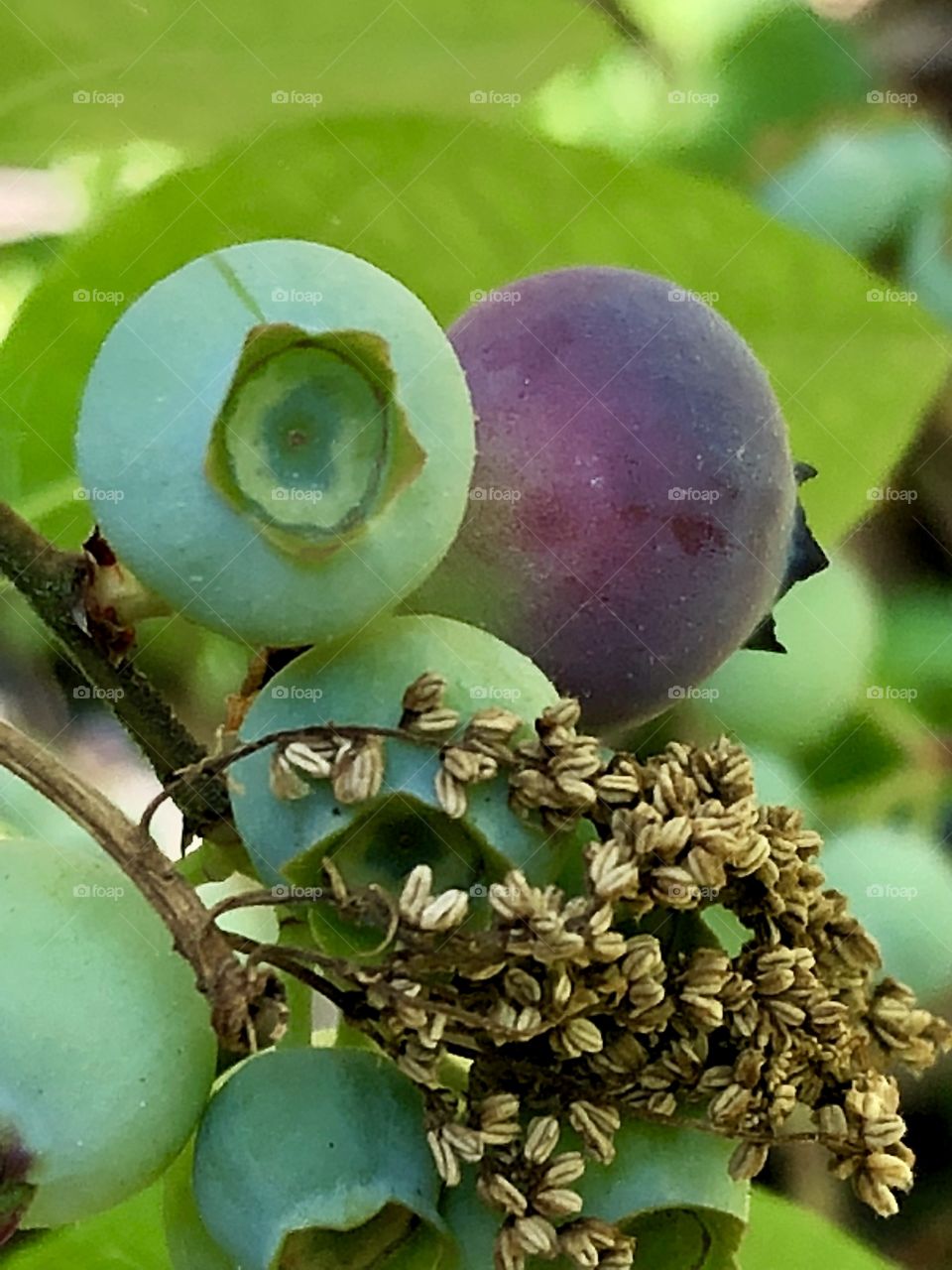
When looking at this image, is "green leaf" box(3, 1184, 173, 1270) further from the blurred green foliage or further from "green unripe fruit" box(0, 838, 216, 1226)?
"green unripe fruit" box(0, 838, 216, 1226)

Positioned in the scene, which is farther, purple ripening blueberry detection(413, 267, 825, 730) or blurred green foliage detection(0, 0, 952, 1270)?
blurred green foliage detection(0, 0, 952, 1270)

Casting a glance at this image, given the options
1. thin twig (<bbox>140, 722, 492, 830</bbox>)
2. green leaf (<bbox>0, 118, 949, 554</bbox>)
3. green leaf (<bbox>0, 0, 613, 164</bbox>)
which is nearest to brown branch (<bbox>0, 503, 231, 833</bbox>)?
thin twig (<bbox>140, 722, 492, 830</bbox>)

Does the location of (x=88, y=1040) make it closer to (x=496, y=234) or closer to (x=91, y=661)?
(x=91, y=661)

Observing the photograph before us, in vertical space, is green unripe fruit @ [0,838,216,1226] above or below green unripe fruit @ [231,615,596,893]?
below

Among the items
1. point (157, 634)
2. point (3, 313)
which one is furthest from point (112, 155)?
point (157, 634)

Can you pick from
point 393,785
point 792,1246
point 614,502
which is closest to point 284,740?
point 393,785

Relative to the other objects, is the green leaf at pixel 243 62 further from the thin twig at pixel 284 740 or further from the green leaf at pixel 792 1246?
the green leaf at pixel 792 1246
